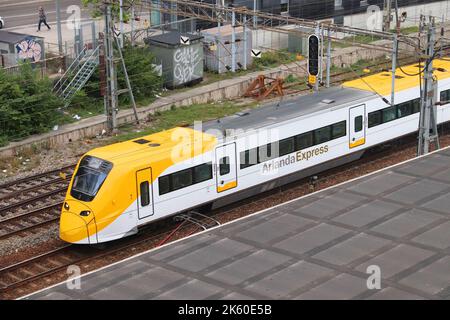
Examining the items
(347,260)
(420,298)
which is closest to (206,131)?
(347,260)

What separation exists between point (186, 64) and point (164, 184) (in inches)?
691

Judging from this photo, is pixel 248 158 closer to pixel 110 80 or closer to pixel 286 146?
pixel 286 146

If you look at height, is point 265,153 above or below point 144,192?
above

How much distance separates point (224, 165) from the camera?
930 inches

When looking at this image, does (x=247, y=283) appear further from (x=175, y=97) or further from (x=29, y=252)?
(x=175, y=97)

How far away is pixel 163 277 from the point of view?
50.9 feet

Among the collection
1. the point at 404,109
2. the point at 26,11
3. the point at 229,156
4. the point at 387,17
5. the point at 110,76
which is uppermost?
the point at 26,11

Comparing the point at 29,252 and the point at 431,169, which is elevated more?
the point at 431,169

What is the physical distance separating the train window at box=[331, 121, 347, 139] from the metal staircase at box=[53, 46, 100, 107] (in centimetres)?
1266

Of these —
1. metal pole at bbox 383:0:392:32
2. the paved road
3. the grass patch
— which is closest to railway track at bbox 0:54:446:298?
the grass patch

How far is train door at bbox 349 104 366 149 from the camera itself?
89.2 feet

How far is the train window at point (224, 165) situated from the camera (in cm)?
2350

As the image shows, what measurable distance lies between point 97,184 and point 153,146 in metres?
2.09

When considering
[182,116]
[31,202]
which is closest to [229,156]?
[31,202]
